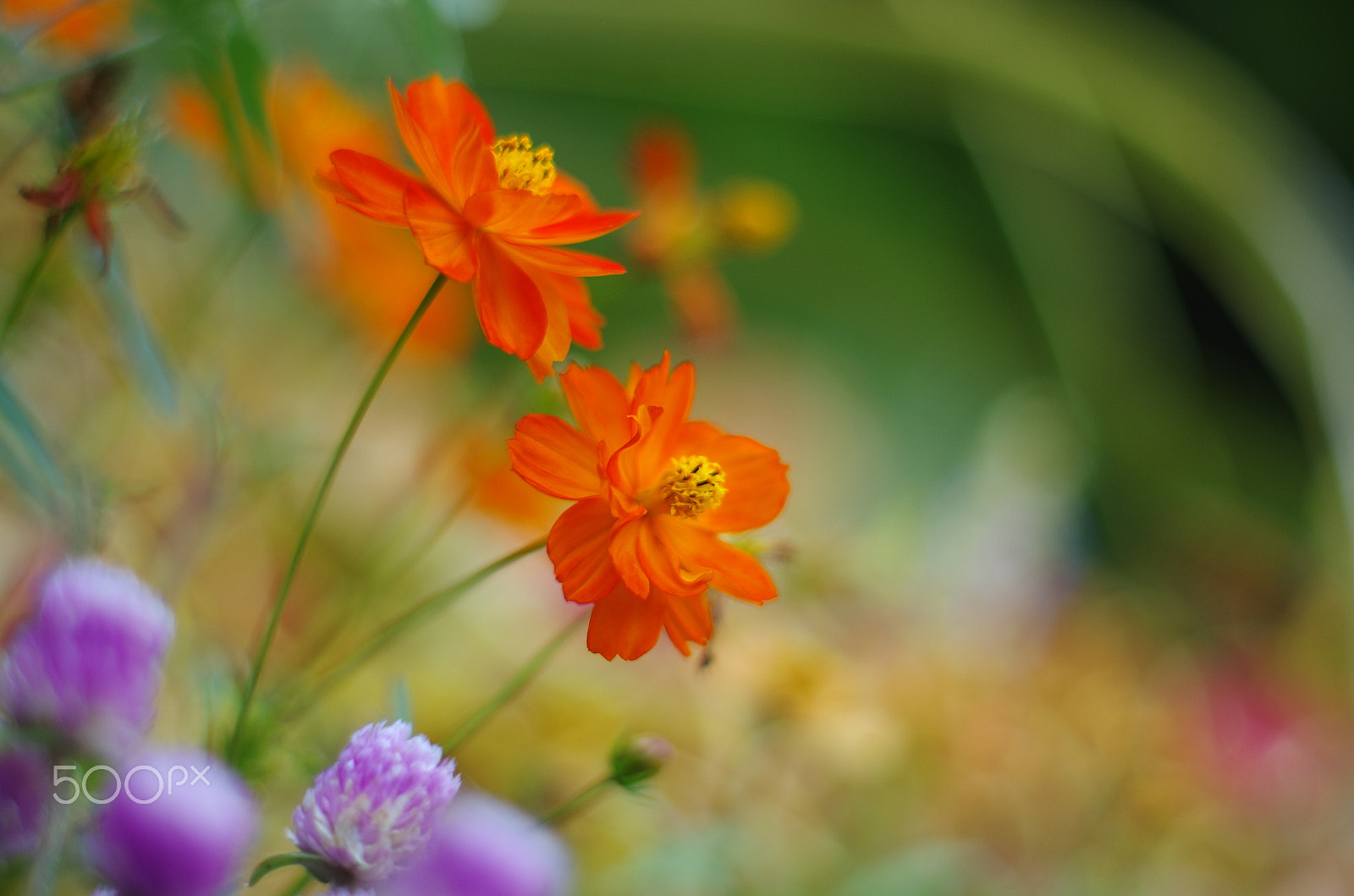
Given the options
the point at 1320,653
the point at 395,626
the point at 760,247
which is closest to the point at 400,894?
the point at 395,626

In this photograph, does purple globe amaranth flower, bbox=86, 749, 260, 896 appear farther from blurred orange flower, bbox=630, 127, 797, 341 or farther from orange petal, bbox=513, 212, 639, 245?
blurred orange flower, bbox=630, 127, 797, 341

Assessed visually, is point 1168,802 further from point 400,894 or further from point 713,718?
point 400,894

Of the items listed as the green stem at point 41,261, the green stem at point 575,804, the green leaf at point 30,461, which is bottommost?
the green stem at point 575,804

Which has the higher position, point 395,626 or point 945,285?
point 945,285

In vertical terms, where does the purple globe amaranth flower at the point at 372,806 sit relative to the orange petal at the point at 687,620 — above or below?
below

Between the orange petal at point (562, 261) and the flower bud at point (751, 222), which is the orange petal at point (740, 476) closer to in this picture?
the orange petal at point (562, 261)

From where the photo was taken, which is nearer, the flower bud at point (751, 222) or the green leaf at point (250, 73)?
→ the green leaf at point (250, 73)

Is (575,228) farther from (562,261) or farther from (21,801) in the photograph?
(21,801)

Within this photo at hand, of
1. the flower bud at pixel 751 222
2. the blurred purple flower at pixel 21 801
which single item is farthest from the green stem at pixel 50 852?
the flower bud at pixel 751 222

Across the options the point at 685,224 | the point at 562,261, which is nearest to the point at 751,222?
the point at 685,224
